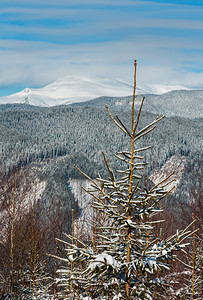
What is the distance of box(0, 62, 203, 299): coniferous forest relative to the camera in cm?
456

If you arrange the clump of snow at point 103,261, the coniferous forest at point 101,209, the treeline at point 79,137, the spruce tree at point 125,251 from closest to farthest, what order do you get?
1. the clump of snow at point 103,261
2. the spruce tree at point 125,251
3. the coniferous forest at point 101,209
4. the treeline at point 79,137

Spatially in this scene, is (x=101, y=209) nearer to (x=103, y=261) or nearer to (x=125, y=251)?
(x=125, y=251)

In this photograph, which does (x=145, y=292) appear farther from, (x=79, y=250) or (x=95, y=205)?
(x=95, y=205)

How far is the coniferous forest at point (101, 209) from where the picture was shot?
4.56 metres

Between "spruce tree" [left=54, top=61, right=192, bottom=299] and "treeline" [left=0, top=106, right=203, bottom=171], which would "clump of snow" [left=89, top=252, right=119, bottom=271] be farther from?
"treeline" [left=0, top=106, right=203, bottom=171]

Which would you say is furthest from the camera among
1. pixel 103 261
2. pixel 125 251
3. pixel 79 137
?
pixel 79 137

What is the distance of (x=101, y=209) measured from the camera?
15.8ft

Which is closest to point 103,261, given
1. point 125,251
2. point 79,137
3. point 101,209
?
point 125,251

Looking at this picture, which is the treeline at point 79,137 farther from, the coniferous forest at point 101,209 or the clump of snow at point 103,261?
the clump of snow at point 103,261

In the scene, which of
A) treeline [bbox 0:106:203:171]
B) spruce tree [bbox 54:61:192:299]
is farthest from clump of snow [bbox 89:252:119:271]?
treeline [bbox 0:106:203:171]

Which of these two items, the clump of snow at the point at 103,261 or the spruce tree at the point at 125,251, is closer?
the clump of snow at the point at 103,261

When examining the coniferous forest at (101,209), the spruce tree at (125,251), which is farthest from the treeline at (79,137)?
the spruce tree at (125,251)

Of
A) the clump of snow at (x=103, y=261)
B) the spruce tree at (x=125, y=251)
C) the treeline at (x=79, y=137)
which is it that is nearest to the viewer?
the clump of snow at (x=103, y=261)

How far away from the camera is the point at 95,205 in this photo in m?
4.97
